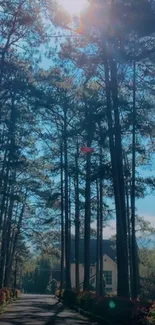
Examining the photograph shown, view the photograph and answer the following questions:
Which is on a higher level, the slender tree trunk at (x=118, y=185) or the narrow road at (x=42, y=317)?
the slender tree trunk at (x=118, y=185)

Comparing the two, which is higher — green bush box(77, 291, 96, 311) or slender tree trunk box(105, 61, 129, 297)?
slender tree trunk box(105, 61, 129, 297)

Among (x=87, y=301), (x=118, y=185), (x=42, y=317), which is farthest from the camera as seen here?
(x=87, y=301)

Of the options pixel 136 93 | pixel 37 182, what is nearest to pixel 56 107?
pixel 136 93

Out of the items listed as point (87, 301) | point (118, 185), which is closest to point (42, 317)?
point (87, 301)

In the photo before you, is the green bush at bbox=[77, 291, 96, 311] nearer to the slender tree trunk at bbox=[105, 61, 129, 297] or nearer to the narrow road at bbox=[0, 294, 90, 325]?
the narrow road at bbox=[0, 294, 90, 325]

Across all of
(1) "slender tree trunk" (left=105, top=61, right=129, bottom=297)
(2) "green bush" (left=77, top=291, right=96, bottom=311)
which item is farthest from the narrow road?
(1) "slender tree trunk" (left=105, top=61, right=129, bottom=297)

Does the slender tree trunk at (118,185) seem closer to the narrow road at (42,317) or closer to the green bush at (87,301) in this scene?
the narrow road at (42,317)

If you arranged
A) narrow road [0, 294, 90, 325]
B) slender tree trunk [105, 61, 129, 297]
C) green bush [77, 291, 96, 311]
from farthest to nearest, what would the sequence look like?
green bush [77, 291, 96, 311] → narrow road [0, 294, 90, 325] → slender tree trunk [105, 61, 129, 297]

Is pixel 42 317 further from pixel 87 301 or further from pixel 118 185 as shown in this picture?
pixel 118 185

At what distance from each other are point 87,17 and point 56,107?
23.6 ft

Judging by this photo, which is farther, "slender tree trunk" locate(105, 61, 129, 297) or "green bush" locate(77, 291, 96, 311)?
"green bush" locate(77, 291, 96, 311)

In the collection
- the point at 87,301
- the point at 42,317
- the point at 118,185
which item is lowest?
the point at 42,317

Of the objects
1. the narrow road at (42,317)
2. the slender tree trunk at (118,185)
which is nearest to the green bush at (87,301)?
the narrow road at (42,317)

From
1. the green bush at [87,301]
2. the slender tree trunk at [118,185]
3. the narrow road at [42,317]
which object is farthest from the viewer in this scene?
the green bush at [87,301]
